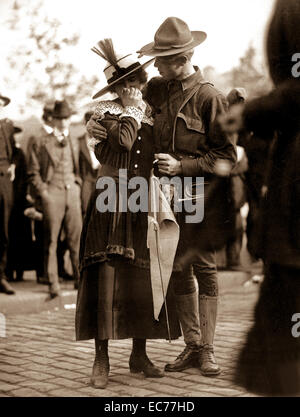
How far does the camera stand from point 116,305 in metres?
4.21

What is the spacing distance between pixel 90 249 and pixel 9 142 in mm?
3323

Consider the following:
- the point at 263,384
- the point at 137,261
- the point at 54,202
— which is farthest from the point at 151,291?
the point at 54,202

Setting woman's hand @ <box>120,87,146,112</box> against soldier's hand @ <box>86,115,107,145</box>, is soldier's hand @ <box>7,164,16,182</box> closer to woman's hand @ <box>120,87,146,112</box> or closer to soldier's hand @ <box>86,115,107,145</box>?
soldier's hand @ <box>86,115,107,145</box>

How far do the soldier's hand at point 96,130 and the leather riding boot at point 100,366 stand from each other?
3.88ft

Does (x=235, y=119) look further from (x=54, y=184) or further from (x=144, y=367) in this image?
(x=54, y=184)

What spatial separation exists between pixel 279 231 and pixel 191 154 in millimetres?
1448

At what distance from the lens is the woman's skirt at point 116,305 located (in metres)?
4.18

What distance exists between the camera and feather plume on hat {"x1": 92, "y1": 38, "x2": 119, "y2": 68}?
4.27 meters

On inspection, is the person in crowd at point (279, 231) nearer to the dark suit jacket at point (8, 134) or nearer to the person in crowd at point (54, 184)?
the person in crowd at point (54, 184)

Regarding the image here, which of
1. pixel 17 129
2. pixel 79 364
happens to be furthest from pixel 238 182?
pixel 17 129

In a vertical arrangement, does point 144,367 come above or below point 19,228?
below

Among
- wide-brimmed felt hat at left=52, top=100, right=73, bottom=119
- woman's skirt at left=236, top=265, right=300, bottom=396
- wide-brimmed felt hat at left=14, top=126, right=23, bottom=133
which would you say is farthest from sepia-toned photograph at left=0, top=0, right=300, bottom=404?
wide-brimmed felt hat at left=14, top=126, right=23, bottom=133

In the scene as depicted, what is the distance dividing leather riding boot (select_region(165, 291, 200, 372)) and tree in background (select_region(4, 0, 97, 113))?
2.05 metres
